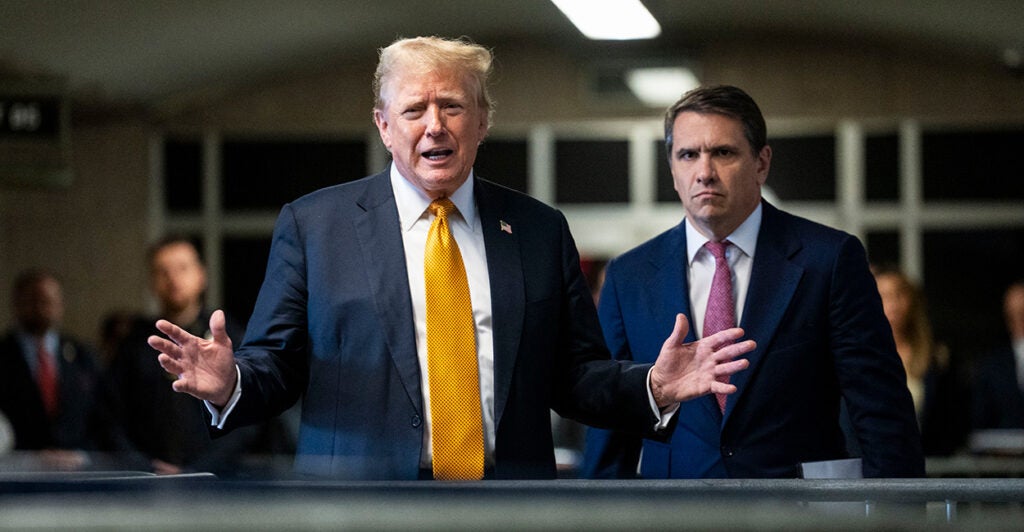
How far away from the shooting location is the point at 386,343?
2.57 m

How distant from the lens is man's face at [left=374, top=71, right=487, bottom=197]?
8.81 ft

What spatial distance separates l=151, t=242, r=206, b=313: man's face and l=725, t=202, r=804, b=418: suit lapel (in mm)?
3043

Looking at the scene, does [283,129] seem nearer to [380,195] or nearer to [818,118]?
[818,118]

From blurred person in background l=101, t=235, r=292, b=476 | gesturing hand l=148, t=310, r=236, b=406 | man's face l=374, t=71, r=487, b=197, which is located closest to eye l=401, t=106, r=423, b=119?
man's face l=374, t=71, r=487, b=197

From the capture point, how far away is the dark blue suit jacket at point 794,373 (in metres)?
2.96

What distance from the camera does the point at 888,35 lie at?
453 inches

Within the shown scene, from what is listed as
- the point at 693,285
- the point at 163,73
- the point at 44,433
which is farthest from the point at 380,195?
the point at 163,73

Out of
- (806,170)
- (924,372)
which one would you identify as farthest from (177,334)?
(806,170)

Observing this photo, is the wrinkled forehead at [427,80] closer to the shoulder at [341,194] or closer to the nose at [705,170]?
the shoulder at [341,194]

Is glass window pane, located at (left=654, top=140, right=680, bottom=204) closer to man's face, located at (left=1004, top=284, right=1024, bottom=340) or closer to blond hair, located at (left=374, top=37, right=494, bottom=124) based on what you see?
man's face, located at (left=1004, top=284, right=1024, bottom=340)

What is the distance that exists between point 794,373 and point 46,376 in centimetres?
536

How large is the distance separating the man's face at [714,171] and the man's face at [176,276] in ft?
9.55

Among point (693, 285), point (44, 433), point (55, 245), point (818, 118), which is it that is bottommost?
point (44, 433)

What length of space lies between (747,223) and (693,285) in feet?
0.60
